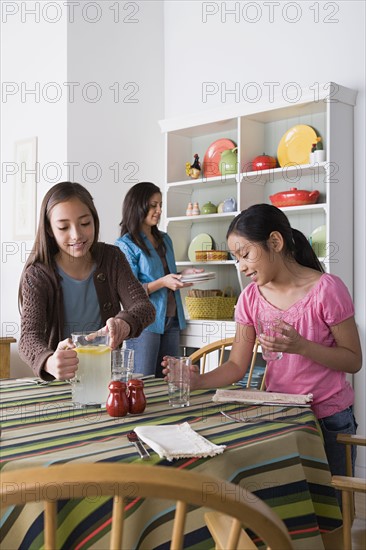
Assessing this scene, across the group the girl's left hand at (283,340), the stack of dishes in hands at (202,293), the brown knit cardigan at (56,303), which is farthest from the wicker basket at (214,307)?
the girl's left hand at (283,340)

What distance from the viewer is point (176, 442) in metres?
1.30

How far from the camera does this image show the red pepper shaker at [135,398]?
158cm

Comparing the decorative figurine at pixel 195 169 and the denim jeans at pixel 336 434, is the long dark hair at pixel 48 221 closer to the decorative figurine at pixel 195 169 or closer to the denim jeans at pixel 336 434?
the denim jeans at pixel 336 434

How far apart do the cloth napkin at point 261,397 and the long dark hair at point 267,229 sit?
1.37 feet

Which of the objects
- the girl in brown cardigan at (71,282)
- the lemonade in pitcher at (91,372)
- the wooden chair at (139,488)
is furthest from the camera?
the girl in brown cardigan at (71,282)

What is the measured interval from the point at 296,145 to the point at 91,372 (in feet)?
7.92

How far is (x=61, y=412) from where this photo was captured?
5.30 ft

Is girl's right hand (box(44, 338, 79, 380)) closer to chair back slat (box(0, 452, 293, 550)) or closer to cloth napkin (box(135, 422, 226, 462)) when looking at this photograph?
cloth napkin (box(135, 422, 226, 462))

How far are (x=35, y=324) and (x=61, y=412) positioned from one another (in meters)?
0.44

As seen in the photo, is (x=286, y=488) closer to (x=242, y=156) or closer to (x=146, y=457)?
(x=146, y=457)

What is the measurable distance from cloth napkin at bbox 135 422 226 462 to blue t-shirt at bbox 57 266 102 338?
0.79m

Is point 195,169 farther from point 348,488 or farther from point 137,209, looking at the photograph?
point 348,488

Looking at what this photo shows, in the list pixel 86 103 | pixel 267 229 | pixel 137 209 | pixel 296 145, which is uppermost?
pixel 86 103

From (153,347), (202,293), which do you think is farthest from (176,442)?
(202,293)
